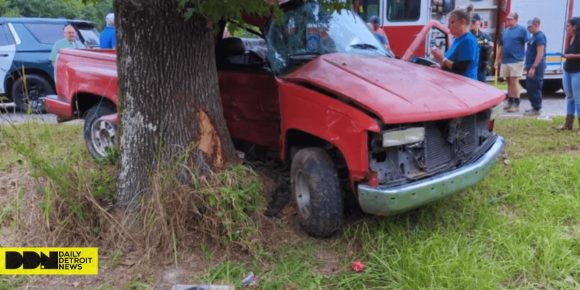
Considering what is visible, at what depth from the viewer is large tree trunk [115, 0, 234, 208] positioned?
365 cm

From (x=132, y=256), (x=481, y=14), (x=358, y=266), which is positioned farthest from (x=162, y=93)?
(x=481, y=14)

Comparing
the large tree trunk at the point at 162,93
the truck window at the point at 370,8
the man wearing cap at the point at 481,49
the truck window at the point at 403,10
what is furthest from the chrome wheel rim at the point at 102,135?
the truck window at the point at 403,10

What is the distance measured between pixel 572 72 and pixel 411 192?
4.93m

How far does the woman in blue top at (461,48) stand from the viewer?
5.57m

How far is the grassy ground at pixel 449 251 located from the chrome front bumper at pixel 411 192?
41cm

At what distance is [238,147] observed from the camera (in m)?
5.40

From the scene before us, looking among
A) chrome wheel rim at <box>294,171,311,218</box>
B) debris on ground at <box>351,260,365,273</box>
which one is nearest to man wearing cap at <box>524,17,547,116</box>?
chrome wheel rim at <box>294,171,311,218</box>

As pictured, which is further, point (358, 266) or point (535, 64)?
point (535, 64)

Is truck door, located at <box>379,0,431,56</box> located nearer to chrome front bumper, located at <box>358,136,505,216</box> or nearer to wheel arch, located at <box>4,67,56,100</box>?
wheel arch, located at <box>4,67,56,100</box>

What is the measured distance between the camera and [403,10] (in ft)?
35.7

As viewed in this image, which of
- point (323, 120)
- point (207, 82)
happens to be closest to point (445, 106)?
point (323, 120)

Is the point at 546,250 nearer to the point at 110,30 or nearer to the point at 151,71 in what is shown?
the point at 151,71

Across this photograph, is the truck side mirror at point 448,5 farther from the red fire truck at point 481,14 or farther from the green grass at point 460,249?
the green grass at point 460,249

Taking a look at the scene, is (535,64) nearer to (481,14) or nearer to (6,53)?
(481,14)
